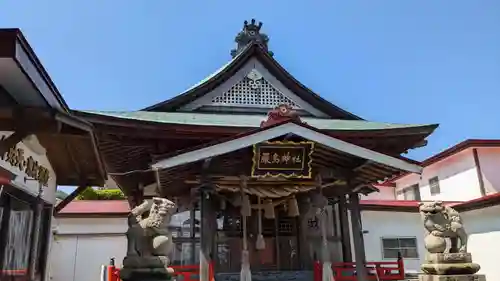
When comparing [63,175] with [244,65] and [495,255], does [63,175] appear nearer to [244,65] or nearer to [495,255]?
[244,65]

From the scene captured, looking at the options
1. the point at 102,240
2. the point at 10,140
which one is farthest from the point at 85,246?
the point at 10,140

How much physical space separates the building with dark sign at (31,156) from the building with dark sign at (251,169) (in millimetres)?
1695

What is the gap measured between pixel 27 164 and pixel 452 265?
7.66 meters

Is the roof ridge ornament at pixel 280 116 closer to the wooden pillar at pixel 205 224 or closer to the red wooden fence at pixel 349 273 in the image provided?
the wooden pillar at pixel 205 224

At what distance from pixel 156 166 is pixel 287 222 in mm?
4938

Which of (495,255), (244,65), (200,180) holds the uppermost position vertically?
(244,65)

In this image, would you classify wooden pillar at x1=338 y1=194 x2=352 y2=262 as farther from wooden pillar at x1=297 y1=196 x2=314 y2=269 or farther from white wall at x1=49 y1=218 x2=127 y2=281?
white wall at x1=49 y1=218 x2=127 y2=281

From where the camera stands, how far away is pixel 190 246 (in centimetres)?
1044

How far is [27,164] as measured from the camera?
20.7ft

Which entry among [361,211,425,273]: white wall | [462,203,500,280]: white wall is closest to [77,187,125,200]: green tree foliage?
[361,211,425,273]: white wall

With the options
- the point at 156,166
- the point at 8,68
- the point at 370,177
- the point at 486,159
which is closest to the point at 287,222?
the point at 370,177

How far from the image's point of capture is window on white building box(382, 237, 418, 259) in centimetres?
1541

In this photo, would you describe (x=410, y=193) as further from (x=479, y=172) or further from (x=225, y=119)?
(x=225, y=119)

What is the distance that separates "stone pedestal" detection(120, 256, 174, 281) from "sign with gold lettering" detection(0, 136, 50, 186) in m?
2.16
